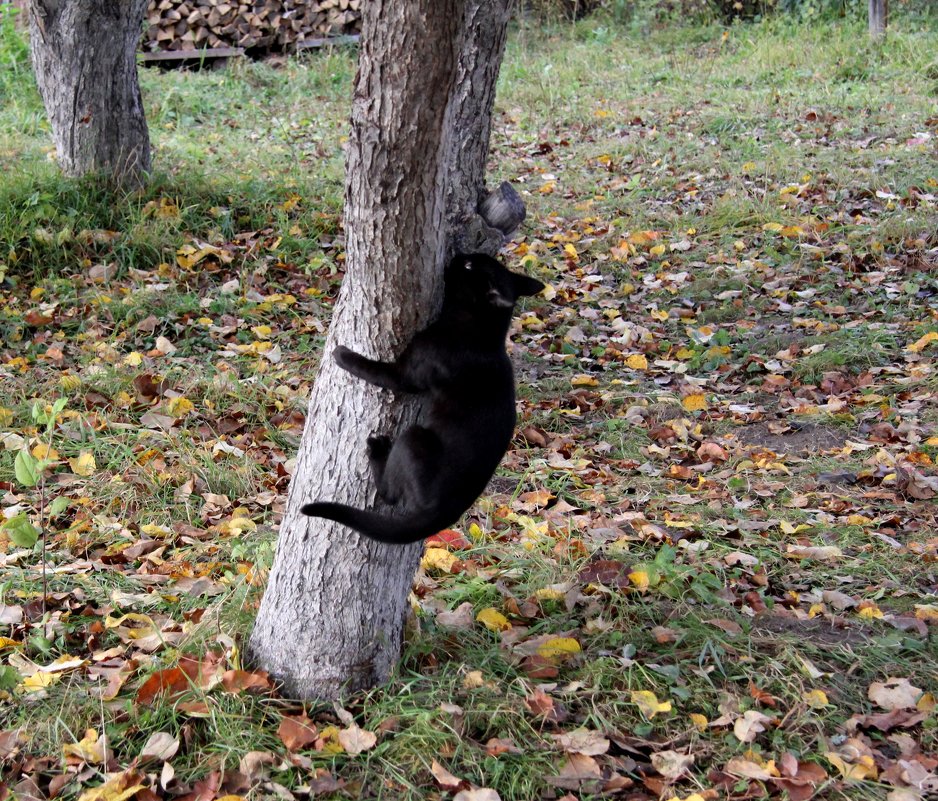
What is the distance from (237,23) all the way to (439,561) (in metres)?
9.91

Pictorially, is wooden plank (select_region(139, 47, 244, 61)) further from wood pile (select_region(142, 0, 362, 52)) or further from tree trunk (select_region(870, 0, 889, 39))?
tree trunk (select_region(870, 0, 889, 39))

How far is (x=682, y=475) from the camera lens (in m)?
4.36

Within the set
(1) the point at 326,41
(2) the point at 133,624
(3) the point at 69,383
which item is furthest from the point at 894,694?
(1) the point at 326,41

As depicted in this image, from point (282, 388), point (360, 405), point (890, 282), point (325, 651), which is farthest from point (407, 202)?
point (890, 282)

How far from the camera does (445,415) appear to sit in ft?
9.13

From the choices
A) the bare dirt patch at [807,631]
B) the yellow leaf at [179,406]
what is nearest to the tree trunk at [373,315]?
the bare dirt patch at [807,631]

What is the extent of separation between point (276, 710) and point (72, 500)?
1727 mm

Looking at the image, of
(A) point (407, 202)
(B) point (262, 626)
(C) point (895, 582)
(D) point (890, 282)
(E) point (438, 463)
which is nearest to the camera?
(A) point (407, 202)

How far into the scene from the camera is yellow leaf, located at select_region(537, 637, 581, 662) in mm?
3043

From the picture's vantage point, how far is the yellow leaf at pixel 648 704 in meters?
2.75

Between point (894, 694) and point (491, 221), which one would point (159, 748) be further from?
point (894, 694)

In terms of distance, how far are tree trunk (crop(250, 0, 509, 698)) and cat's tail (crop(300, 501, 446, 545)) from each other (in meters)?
0.13

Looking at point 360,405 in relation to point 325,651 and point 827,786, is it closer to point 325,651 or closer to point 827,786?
point 325,651

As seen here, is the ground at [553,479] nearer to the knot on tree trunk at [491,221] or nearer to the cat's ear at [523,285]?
the cat's ear at [523,285]
